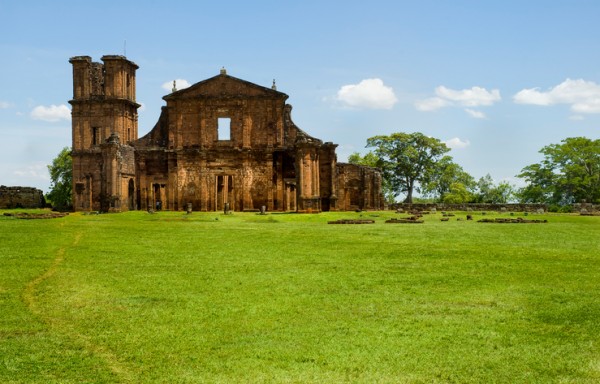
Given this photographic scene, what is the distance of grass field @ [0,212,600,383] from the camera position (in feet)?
22.1

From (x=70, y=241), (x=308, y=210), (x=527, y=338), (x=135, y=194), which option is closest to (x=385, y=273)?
(x=527, y=338)

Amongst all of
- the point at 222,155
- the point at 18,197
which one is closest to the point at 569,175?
the point at 222,155

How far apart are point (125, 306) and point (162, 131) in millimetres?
39588

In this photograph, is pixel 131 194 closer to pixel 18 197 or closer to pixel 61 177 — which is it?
pixel 18 197

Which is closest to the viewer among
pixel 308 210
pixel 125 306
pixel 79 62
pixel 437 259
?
pixel 125 306

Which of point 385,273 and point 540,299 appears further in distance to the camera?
point 385,273

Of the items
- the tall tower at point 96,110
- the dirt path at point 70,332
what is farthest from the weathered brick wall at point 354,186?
the dirt path at point 70,332

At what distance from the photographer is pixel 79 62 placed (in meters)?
54.9

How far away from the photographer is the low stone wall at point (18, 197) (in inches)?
2111

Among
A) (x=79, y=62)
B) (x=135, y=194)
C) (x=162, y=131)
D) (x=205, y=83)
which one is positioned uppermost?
(x=79, y=62)

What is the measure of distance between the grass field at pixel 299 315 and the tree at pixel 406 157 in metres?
59.3

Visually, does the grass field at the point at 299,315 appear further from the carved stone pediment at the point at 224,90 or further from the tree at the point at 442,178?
the tree at the point at 442,178

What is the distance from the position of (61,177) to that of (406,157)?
45.3 metres

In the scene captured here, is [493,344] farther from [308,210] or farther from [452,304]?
[308,210]
